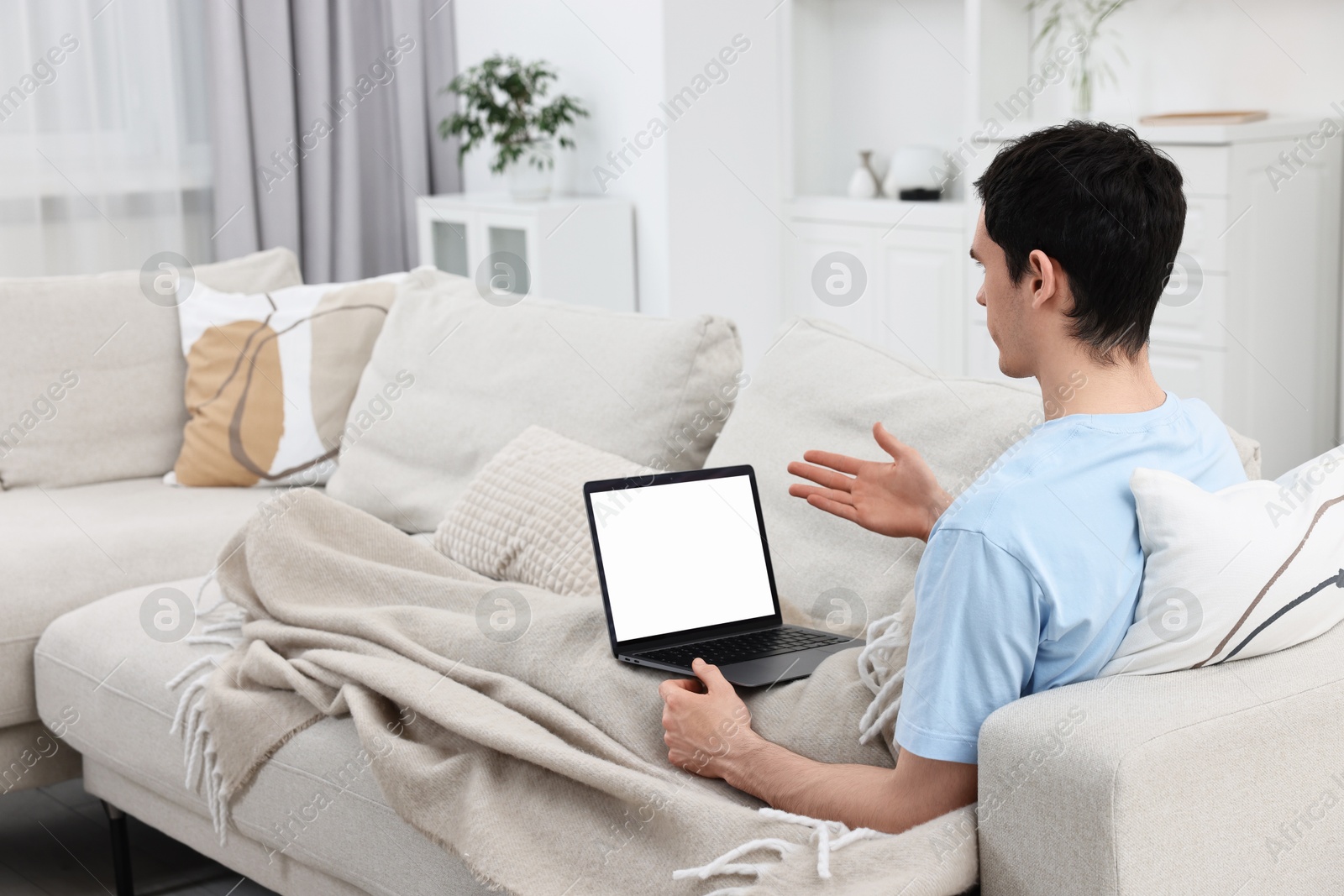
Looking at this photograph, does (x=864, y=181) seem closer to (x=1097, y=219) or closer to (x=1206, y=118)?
(x=1206, y=118)

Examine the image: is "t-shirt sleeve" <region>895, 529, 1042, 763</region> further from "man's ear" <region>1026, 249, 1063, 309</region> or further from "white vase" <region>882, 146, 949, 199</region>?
"white vase" <region>882, 146, 949, 199</region>

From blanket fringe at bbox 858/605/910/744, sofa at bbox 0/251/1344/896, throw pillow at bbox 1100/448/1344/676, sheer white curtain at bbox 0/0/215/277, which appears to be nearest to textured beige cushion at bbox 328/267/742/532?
sofa at bbox 0/251/1344/896

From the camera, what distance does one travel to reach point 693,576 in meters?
1.53

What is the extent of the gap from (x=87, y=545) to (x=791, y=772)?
4.65 ft

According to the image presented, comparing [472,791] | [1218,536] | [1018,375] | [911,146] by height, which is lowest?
[472,791]

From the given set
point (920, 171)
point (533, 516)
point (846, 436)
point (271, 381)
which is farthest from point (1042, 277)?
point (920, 171)

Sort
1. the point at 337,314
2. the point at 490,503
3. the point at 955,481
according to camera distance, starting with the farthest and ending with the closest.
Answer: the point at 337,314 < the point at 490,503 < the point at 955,481

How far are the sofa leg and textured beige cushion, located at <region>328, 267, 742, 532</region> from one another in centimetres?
64

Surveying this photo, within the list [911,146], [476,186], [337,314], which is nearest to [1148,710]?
[337,314]

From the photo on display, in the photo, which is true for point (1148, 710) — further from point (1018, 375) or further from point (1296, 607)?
point (1018, 375)

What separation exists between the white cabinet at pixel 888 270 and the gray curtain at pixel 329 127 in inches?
53.6

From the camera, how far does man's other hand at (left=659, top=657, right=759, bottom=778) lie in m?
1.27

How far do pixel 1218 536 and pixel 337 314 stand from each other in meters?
1.93

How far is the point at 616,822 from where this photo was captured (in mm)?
1240
